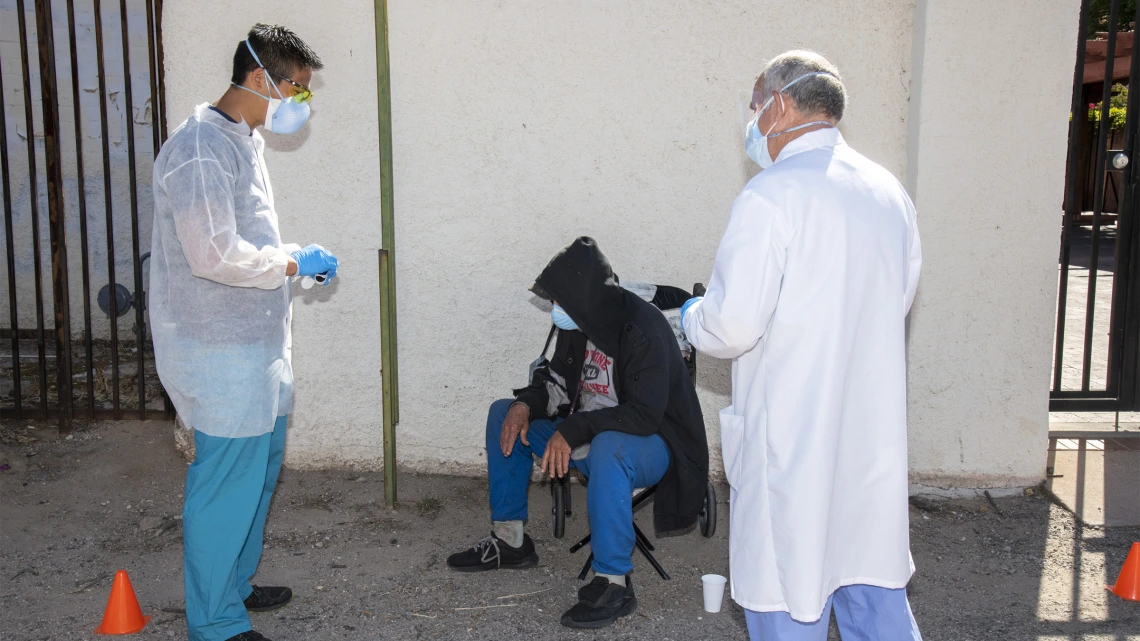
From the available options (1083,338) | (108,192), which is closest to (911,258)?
(108,192)

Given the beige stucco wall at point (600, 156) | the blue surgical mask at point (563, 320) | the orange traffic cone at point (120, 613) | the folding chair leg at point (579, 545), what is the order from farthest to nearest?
the beige stucco wall at point (600, 156) → the folding chair leg at point (579, 545) → the blue surgical mask at point (563, 320) → the orange traffic cone at point (120, 613)

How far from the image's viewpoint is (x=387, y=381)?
172 inches

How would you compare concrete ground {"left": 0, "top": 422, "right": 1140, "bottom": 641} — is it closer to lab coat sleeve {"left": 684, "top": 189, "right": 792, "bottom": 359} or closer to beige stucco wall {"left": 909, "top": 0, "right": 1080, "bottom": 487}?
beige stucco wall {"left": 909, "top": 0, "right": 1080, "bottom": 487}

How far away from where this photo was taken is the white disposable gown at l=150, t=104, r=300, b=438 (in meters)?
2.91

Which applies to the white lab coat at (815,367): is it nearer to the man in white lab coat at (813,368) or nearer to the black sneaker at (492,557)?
the man in white lab coat at (813,368)

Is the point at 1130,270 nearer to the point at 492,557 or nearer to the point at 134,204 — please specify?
the point at 492,557

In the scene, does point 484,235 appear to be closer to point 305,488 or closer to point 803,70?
point 305,488

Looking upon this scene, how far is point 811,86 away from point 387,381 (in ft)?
8.01

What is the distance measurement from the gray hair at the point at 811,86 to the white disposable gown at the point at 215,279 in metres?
1.58

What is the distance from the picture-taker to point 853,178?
2529 mm

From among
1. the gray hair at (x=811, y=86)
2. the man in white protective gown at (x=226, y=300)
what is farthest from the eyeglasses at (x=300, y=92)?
the gray hair at (x=811, y=86)

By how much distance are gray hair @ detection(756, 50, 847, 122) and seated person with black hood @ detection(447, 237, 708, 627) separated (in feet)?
4.03

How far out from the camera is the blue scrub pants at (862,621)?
262cm

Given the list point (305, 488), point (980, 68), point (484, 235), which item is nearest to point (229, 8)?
point (484, 235)
